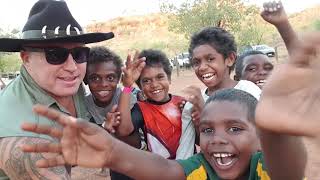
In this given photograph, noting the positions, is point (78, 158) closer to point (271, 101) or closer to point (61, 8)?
point (271, 101)

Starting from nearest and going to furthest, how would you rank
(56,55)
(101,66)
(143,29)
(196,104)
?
(56,55) < (196,104) < (101,66) < (143,29)

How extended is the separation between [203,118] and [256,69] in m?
2.30

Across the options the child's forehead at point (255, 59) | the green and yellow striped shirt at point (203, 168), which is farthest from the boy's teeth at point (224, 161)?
the child's forehead at point (255, 59)

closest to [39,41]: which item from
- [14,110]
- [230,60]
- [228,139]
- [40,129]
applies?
[14,110]

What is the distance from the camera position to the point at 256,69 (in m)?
4.53

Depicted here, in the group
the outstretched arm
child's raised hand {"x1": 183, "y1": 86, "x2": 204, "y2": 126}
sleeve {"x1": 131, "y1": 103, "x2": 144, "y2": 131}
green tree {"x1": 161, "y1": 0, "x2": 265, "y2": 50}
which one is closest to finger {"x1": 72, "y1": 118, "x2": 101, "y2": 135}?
the outstretched arm

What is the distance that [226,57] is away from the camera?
3664mm

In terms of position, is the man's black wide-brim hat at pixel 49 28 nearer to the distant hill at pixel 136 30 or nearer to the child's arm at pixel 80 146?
the child's arm at pixel 80 146

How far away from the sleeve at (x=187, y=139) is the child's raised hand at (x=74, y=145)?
120 cm

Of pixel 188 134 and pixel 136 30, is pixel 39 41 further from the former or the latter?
pixel 136 30

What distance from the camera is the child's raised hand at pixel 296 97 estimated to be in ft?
4.70

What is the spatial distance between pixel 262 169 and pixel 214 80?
1428mm

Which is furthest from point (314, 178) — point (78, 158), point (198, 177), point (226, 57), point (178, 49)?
point (178, 49)

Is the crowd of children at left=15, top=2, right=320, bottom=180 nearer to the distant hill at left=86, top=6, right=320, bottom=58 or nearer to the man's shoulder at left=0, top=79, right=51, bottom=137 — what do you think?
the man's shoulder at left=0, top=79, right=51, bottom=137
